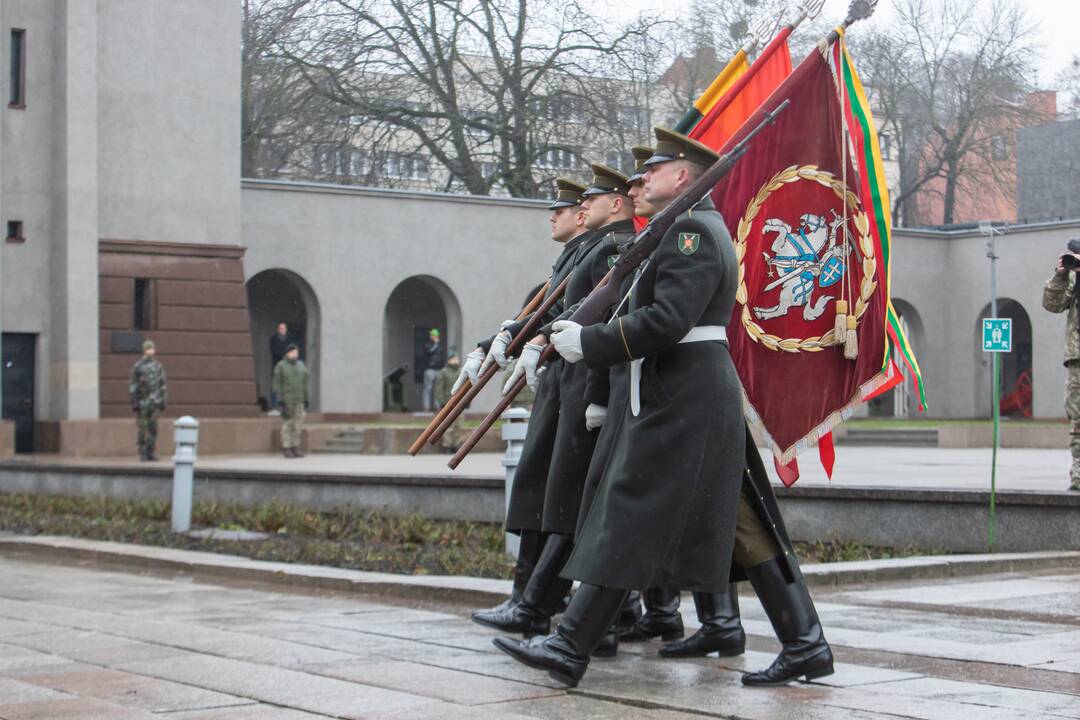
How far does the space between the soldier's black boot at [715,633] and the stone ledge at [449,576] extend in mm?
2230

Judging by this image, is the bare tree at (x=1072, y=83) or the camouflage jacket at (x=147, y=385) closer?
the camouflage jacket at (x=147, y=385)

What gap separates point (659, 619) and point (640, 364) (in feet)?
5.51

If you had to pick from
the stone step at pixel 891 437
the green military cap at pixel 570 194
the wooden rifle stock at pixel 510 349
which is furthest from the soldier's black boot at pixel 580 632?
the stone step at pixel 891 437

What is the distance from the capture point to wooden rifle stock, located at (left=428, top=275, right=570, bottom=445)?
22.7 feet

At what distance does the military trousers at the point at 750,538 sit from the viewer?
6086 mm

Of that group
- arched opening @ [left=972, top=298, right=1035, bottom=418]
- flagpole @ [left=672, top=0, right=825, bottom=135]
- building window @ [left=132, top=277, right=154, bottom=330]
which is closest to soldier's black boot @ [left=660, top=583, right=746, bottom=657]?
flagpole @ [left=672, top=0, right=825, bottom=135]

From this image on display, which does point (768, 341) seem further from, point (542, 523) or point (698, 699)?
point (698, 699)

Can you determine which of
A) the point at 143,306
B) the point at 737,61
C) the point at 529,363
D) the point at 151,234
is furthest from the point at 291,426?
the point at 529,363

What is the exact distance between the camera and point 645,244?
6195 mm

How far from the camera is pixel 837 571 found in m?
Result: 9.30

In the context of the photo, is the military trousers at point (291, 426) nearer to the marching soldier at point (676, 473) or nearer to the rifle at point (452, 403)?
the rifle at point (452, 403)

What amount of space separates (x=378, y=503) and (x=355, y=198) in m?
21.1

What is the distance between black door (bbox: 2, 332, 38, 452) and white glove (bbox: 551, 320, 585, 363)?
79.7 feet

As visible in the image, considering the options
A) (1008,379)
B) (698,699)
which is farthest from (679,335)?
(1008,379)
